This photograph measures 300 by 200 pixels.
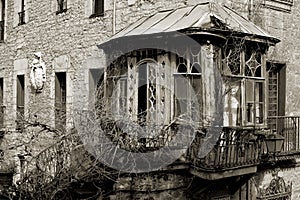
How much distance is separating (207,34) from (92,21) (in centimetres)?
408

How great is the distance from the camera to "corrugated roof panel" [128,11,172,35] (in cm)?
945

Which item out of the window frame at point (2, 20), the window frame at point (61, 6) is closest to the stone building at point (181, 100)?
the window frame at point (61, 6)

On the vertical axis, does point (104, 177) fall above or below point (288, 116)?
below

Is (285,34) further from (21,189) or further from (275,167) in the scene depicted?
(21,189)

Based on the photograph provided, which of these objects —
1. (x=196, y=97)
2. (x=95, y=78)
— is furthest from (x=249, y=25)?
(x=95, y=78)

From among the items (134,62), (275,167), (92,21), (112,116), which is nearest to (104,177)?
(112,116)

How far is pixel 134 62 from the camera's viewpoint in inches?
384

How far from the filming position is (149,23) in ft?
32.0

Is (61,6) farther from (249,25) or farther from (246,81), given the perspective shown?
(246,81)

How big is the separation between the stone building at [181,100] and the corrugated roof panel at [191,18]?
0.08ft

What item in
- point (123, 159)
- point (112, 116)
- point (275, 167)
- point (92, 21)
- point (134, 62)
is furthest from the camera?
point (92, 21)

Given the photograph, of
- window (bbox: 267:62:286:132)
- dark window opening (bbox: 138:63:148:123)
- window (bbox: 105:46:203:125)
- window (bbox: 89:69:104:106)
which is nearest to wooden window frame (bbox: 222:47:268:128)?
window (bbox: 105:46:203:125)

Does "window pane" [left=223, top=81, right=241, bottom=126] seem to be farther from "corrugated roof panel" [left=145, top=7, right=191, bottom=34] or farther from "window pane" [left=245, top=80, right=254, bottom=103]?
"corrugated roof panel" [left=145, top=7, right=191, bottom=34]

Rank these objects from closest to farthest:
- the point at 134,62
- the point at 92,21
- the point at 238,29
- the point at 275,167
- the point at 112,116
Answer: the point at 112,116
the point at 238,29
the point at 134,62
the point at 275,167
the point at 92,21
